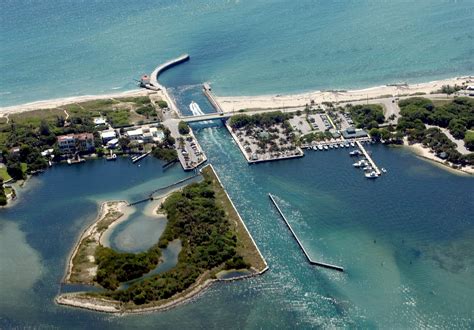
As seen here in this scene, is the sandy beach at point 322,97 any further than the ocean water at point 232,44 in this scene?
No

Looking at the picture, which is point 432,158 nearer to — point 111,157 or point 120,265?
point 111,157

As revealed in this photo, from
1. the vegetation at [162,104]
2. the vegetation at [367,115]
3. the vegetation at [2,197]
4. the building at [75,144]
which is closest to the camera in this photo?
the vegetation at [2,197]

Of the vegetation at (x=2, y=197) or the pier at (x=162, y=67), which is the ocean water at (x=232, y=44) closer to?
the pier at (x=162, y=67)

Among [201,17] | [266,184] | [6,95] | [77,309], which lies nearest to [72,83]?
[6,95]

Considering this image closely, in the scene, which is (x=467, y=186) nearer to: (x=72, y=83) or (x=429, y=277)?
(x=429, y=277)

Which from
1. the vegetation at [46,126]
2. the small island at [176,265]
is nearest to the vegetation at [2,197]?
the vegetation at [46,126]

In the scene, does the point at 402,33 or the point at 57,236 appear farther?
the point at 402,33
